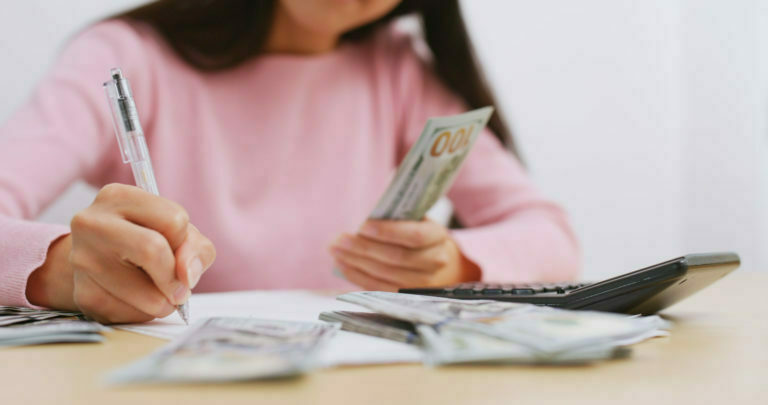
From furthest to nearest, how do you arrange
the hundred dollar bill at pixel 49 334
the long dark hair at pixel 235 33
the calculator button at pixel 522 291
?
the long dark hair at pixel 235 33 → the calculator button at pixel 522 291 → the hundred dollar bill at pixel 49 334

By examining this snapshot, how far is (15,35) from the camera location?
1016mm

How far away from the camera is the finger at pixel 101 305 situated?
40 centimetres

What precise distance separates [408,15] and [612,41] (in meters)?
0.83

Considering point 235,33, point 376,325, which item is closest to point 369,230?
point 376,325

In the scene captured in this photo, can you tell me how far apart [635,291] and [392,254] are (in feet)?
A: 0.94

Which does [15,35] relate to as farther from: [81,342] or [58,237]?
[81,342]

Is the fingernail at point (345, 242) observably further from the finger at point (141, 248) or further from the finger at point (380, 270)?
the finger at point (141, 248)

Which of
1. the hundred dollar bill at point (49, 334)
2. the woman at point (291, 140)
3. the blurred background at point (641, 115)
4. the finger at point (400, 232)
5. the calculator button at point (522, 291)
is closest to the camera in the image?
the hundred dollar bill at point (49, 334)

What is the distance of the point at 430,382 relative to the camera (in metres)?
0.26

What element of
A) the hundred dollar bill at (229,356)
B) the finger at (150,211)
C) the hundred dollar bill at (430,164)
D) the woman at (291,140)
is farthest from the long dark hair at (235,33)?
the hundred dollar bill at (229,356)

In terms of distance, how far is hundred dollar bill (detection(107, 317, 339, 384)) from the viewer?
0.79 ft

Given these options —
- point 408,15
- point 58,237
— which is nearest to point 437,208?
point 408,15

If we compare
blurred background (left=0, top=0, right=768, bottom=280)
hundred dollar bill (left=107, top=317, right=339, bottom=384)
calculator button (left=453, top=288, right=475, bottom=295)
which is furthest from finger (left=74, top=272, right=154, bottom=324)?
blurred background (left=0, top=0, right=768, bottom=280)

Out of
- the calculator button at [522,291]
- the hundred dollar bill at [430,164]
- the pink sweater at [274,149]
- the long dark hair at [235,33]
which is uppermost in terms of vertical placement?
the long dark hair at [235,33]
